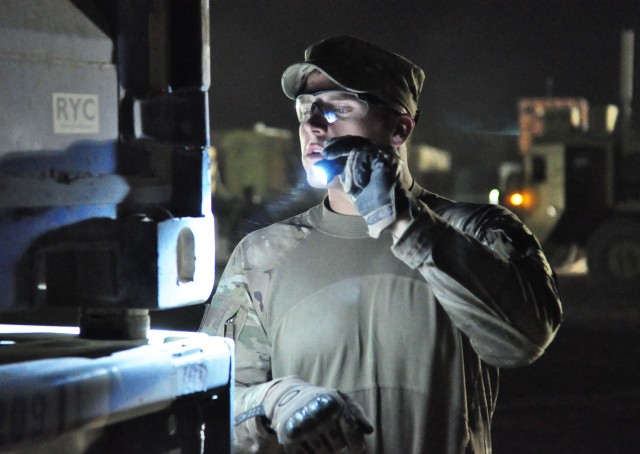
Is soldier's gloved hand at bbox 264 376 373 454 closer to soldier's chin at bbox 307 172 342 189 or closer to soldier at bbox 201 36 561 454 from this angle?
soldier at bbox 201 36 561 454

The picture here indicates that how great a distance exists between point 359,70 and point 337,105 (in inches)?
4.8

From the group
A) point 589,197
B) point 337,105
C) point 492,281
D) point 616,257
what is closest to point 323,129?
point 337,105

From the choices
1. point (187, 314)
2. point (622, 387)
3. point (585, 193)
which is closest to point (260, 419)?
point (622, 387)

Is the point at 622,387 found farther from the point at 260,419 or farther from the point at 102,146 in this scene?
the point at 102,146

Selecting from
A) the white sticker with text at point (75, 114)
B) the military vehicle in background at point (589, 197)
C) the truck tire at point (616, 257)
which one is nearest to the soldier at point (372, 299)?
the white sticker with text at point (75, 114)

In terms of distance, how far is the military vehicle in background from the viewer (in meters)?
17.1

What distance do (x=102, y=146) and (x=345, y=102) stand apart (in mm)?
1015

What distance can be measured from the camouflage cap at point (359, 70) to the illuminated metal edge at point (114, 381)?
3.33 ft

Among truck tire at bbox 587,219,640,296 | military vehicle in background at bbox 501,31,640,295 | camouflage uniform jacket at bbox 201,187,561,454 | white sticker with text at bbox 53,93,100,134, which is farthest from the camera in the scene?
military vehicle in background at bbox 501,31,640,295

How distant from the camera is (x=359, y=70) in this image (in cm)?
338

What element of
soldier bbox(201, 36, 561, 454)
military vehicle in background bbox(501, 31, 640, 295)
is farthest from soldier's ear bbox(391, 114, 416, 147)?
military vehicle in background bbox(501, 31, 640, 295)

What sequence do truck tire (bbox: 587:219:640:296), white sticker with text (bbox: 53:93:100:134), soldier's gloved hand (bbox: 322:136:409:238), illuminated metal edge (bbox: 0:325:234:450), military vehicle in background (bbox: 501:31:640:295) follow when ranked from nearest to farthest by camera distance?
illuminated metal edge (bbox: 0:325:234:450)
white sticker with text (bbox: 53:93:100:134)
soldier's gloved hand (bbox: 322:136:409:238)
truck tire (bbox: 587:219:640:296)
military vehicle in background (bbox: 501:31:640:295)

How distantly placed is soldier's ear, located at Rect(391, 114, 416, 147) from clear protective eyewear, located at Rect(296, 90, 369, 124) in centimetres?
13

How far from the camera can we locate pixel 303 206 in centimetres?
2664
